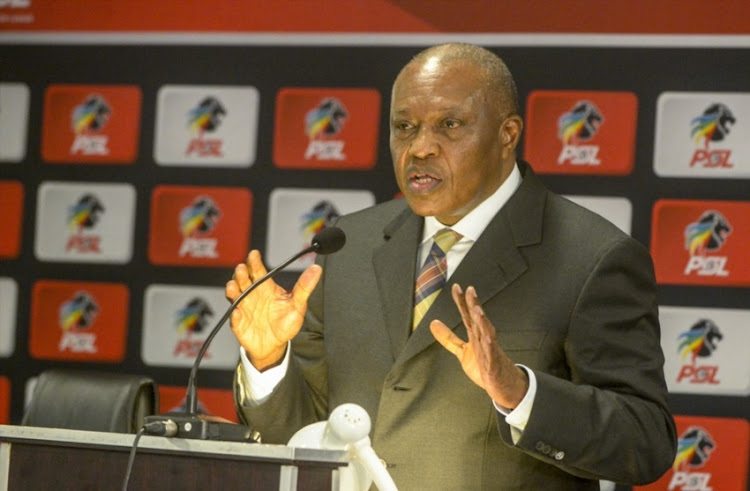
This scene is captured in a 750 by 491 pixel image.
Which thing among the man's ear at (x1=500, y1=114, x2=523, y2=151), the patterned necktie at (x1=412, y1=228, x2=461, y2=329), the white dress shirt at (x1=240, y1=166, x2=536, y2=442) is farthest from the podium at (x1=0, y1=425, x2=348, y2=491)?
the man's ear at (x1=500, y1=114, x2=523, y2=151)

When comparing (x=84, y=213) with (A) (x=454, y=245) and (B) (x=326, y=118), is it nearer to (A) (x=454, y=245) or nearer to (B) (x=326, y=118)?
(B) (x=326, y=118)

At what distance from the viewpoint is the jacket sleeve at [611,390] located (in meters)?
2.39

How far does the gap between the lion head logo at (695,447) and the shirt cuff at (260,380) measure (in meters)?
1.94

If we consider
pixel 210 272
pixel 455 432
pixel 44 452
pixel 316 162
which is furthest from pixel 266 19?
pixel 44 452

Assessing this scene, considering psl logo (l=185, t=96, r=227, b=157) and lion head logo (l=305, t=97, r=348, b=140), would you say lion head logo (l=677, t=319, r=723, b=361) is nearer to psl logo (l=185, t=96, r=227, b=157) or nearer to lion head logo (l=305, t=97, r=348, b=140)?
lion head logo (l=305, t=97, r=348, b=140)

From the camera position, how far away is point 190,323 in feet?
14.8

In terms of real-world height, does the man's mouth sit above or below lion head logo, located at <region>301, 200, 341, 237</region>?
above

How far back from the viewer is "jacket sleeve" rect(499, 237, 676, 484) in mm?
2393

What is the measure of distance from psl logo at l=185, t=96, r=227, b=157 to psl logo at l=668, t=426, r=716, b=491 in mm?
2001

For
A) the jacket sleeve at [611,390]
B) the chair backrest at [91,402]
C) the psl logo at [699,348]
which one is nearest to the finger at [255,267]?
the jacket sleeve at [611,390]

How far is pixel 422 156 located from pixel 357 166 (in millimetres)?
1627

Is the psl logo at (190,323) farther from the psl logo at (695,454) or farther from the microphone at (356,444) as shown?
the microphone at (356,444)

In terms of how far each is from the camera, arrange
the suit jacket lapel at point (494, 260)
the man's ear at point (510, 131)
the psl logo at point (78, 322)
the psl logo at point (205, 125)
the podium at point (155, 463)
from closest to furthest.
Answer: the podium at point (155, 463), the suit jacket lapel at point (494, 260), the man's ear at point (510, 131), the psl logo at point (205, 125), the psl logo at point (78, 322)

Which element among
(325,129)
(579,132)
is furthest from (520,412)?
(325,129)
